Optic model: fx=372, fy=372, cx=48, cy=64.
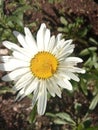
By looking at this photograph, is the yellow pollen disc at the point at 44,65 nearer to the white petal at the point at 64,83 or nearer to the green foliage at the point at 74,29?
the white petal at the point at 64,83

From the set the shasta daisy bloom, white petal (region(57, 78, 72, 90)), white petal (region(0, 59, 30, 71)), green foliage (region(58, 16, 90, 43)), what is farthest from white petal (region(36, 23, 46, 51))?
green foliage (region(58, 16, 90, 43))

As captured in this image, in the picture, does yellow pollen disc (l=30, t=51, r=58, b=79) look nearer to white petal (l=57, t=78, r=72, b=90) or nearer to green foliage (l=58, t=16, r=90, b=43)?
white petal (l=57, t=78, r=72, b=90)

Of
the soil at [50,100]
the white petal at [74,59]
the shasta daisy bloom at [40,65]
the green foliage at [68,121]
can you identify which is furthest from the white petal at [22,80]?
the soil at [50,100]

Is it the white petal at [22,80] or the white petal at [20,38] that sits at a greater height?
the white petal at [20,38]

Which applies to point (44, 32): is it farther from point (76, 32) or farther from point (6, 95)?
point (6, 95)

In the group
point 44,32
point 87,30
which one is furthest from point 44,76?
point 87,30

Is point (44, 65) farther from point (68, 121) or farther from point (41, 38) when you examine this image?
point (68, 121)

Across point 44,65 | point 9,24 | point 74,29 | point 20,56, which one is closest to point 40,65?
point 44,65
